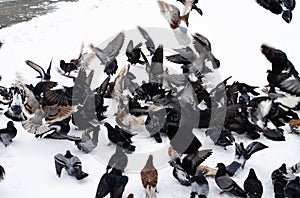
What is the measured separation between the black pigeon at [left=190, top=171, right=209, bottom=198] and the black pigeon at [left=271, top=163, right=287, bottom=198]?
0.85 ft

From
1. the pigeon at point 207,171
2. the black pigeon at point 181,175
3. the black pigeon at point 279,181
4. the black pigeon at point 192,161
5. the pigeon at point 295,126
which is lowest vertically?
the pigeon at point 295,126

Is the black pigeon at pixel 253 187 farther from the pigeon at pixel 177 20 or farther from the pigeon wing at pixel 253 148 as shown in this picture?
the pigeon at pixel 177 20

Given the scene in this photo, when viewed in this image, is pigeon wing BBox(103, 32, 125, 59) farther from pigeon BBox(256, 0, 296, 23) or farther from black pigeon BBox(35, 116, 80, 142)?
pigeon BBox(256, 0, 296, 23)

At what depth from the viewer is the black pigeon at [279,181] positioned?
1484mm

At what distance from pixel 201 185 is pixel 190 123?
39cm

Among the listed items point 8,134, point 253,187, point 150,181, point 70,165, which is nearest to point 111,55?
point 8,134

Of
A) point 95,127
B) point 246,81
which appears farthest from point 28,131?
point 246,81

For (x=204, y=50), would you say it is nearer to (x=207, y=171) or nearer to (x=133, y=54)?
(x=133, y=54)

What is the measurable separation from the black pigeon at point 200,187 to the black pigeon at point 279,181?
0.85ft

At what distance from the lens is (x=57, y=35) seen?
3.26 meters

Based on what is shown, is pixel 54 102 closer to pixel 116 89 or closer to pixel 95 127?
pixel 95 127

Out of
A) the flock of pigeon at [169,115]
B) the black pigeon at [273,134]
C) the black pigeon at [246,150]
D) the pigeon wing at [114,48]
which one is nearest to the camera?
the flock of pigeon at [169,115]

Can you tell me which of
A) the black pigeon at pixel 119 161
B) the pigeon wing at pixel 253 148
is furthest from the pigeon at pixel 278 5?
the black pigeon at pixel 119 161

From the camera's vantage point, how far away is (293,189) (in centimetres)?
144
